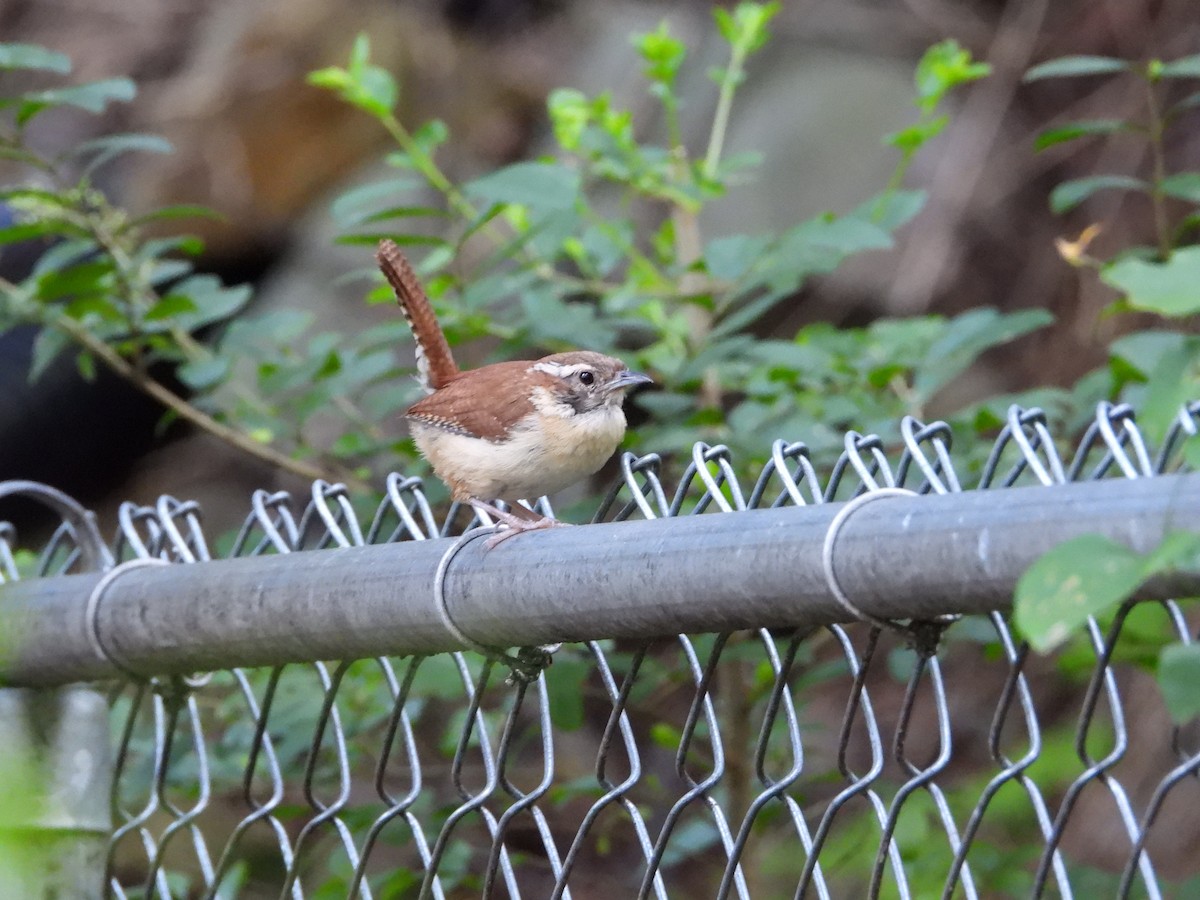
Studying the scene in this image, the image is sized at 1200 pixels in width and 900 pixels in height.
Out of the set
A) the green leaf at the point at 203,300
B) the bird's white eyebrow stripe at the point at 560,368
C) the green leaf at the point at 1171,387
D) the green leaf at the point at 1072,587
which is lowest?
the green leaf at the point at 1072,587

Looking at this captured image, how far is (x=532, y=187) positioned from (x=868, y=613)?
1.68 m

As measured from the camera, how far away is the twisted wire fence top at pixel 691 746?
1.64 m

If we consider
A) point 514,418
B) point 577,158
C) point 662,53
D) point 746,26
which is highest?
point 577,158

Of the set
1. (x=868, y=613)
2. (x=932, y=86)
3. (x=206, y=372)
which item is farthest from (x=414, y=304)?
(x=868, y=613)

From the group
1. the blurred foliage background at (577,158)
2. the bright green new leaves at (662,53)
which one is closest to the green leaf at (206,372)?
the bright green new leaves at (662,53)

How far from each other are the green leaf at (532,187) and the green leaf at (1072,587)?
1.89m

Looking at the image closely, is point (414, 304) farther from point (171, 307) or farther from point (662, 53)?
point (662, 53)

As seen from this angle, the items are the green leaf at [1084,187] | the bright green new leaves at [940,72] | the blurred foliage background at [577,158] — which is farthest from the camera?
the blurred foliage background at [577,158]

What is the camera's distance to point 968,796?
3617mm

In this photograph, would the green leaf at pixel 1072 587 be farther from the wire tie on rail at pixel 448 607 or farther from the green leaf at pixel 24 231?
the green leaf at pixel 24 231

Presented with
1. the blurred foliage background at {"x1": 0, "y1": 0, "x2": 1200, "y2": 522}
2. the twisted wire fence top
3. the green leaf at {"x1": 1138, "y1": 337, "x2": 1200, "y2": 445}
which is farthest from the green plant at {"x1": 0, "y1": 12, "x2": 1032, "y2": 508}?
the blurred foliage background at {"x1": 0, "y1": 0, "x2": 1200, "y2": 522}

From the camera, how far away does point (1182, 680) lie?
1079mm

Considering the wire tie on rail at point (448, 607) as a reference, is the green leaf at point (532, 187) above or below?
above

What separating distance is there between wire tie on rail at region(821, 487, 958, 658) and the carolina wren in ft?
4.73
